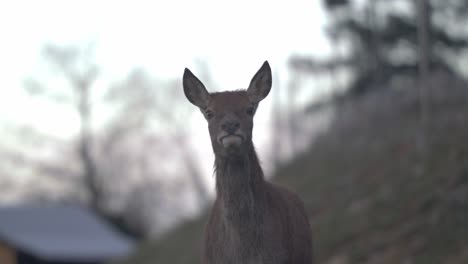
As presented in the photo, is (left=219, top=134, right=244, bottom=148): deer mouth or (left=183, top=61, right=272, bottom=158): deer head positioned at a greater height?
(left=183, top=61, right=272, bottom=158): deer head

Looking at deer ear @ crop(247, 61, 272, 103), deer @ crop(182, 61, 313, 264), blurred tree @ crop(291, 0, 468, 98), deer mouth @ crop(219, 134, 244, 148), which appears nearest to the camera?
deer mouth @ crop(219, 134, 244, 148)

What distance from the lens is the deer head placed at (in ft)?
30.8

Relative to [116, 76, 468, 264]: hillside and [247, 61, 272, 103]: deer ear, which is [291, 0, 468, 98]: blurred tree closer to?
[116, 76, 468, 264]: hillside

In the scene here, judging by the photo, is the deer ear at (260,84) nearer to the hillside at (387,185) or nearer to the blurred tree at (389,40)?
the hillside at (387,185)

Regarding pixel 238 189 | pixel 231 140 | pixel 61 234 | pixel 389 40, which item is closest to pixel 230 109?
pixel 231 140

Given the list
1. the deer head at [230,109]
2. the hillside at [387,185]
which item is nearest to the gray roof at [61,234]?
the hillside at [387,185]

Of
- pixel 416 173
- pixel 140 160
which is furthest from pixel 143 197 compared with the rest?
pixel 416 173

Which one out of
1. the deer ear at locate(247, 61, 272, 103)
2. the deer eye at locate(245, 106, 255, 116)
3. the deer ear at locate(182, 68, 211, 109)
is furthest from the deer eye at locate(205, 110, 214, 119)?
the deer ear at locate(247, 61, 272, 103)

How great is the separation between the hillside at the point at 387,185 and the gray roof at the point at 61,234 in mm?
14924

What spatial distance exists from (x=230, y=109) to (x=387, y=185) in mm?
18664

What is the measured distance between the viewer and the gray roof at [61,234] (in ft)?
195

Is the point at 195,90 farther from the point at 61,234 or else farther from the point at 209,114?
the point at 61,234

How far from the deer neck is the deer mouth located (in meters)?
0.23

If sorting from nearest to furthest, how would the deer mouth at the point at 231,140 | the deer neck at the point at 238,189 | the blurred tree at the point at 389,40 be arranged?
the deer mouth at the point at 231,140 → the deer neck at the point at 238,189 → the blurred tree at the point at 389,40
